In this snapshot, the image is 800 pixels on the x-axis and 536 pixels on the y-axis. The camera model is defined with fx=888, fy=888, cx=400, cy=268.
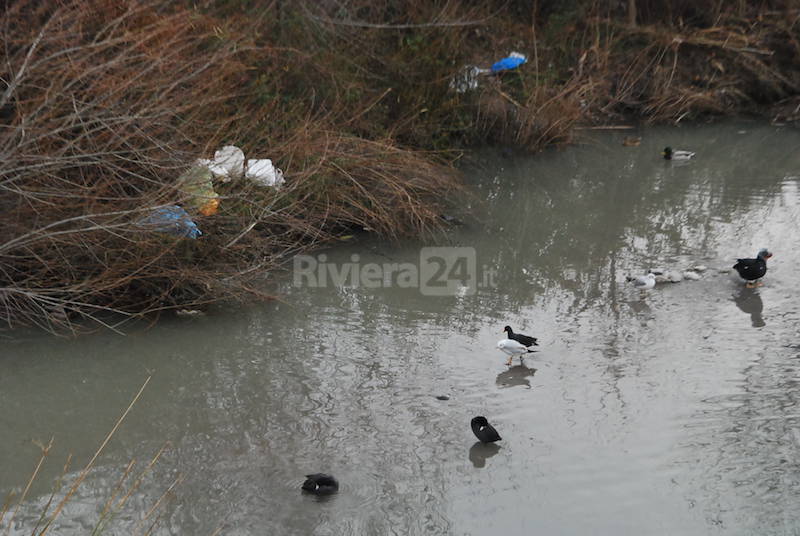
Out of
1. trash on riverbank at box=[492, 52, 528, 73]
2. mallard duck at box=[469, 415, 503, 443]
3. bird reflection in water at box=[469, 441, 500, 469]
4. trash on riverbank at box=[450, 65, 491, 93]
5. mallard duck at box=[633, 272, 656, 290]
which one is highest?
trash on riverbank at box=[492, 52, 528, 73]

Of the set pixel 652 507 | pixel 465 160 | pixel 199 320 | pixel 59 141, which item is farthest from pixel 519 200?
pixel 652 507

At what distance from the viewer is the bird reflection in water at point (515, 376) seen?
7.08 metres

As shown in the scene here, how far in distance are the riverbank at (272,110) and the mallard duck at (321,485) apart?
284 cm

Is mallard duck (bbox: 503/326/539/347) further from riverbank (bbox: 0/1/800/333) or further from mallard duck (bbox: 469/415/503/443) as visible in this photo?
riverbank (bbox: 0/1/800/333)

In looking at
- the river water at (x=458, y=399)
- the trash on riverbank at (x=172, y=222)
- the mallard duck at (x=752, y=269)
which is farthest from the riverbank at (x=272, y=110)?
the mallard duck at (x=752, y=269)

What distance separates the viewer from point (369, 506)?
219 inches

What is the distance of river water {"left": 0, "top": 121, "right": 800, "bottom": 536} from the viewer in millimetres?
5531

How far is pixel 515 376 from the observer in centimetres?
718

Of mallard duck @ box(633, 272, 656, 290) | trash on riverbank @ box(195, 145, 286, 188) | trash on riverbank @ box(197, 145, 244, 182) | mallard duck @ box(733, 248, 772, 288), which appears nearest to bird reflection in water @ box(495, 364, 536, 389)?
mallard duck @ box(633, 272, 656, 290)

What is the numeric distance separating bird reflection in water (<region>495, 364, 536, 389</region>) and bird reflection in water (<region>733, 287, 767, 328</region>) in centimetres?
222

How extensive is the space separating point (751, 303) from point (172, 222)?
5.36 meters

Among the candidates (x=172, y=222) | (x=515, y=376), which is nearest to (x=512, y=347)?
(x=515, y=376)

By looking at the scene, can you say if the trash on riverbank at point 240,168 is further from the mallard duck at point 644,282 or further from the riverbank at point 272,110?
the mallard duck at point 644,282

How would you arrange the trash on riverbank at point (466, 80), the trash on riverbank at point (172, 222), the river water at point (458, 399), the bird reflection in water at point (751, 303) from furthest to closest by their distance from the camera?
1. the trash on riverbank at point (466, 80)
2. the bird reflection in water at point (751, 303)
3. the trash on riverbank at point (172, 222)
4. the river water at point (458, 399)
